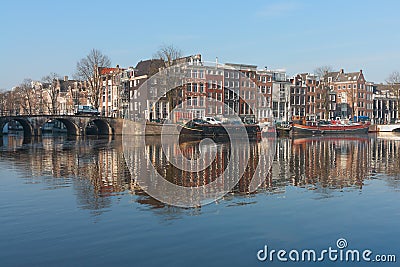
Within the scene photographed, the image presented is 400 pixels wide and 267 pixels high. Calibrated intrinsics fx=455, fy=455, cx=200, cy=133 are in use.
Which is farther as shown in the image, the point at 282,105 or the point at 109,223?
the point at 282,105

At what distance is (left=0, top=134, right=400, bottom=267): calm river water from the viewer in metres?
11.4

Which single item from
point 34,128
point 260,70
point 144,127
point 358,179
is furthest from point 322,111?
point 358,179

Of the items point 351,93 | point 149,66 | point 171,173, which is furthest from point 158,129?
point 351,93

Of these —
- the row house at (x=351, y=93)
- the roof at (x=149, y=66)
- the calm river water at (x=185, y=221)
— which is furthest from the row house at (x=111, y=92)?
the calm river water at (x=185, y=221)

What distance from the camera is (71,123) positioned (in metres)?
76.8

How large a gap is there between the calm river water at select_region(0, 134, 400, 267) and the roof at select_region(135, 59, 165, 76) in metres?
52.7

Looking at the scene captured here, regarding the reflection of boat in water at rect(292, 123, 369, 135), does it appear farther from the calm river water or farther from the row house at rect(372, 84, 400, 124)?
the calm river water

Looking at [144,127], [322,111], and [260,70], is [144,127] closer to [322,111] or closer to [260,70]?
[260,70]

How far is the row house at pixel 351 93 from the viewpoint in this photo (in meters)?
123

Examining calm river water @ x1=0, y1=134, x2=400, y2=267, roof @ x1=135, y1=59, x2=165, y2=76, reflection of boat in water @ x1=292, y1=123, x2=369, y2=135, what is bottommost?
calm river water @ x1=0, y1=134, x2=400, y2=267

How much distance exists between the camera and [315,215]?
15.6m

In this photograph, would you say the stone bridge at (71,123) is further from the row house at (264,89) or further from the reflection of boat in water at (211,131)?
the row house at (264,89)

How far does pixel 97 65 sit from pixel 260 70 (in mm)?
37447

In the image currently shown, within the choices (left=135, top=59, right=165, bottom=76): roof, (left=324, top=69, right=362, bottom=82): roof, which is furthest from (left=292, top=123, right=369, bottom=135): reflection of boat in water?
(left=324, top=69, right=362, bottom=82): roof
